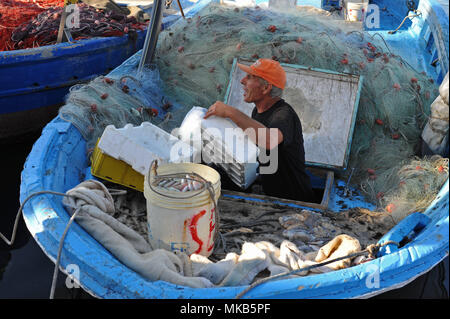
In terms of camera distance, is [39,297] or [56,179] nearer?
[56,179]

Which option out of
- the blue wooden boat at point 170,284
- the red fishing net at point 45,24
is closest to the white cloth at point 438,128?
the blue wooden boat at point 170,284

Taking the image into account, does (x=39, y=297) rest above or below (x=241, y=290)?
below

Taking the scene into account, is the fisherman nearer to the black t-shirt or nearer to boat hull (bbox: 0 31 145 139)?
the black t-shirt

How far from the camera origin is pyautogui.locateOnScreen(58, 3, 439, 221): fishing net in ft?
16.6

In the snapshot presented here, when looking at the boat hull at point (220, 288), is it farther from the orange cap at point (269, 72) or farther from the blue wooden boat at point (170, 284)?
the orange cap at point (269, 72)

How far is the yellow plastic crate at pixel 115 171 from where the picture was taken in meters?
3.93

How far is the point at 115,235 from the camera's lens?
10.2 ft

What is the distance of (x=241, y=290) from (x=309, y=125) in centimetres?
299

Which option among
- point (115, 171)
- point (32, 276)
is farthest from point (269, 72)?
point (32, 276)

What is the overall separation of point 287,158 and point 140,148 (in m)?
1.24

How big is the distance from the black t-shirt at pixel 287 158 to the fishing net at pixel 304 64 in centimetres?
78

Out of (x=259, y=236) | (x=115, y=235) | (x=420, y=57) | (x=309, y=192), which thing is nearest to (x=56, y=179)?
(x=115, y=235)

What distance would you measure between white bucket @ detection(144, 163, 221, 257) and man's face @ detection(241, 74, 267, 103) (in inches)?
41.1
